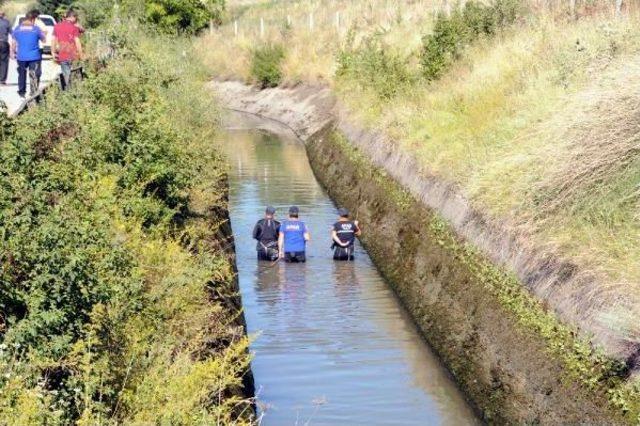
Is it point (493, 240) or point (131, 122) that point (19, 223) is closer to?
point (131, 122)

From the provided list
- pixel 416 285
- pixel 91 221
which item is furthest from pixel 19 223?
pixel 416 285

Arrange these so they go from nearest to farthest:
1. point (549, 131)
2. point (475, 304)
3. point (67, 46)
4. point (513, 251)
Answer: point (513, 251), point (475, 304), point (549, 131), point (67, 46)

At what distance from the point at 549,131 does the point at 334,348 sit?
4145 mm

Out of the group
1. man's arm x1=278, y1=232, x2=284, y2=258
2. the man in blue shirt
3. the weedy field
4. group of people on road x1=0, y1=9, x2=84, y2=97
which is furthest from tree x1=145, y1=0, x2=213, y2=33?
man's arm x1=278, y1=232, x2=284, y2=258

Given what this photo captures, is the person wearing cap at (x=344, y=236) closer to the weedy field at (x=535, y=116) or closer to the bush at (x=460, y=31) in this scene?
the weedy field at (x=535, y=116)

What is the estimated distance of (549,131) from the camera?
54.3 ft

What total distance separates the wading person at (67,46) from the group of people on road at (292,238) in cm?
495

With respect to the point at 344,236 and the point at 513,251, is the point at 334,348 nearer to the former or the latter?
the point at 513,251

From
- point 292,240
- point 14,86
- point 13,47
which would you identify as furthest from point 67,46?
point 292,240

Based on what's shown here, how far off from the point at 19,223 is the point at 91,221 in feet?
3.02

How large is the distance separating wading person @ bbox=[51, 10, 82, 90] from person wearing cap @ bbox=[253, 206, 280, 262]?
4.81 m

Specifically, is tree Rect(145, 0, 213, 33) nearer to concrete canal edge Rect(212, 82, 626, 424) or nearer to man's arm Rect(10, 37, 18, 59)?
man's arm Rect(10, 37, 18, 59)

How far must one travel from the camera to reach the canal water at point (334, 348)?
46.6 ft

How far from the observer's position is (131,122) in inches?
639
